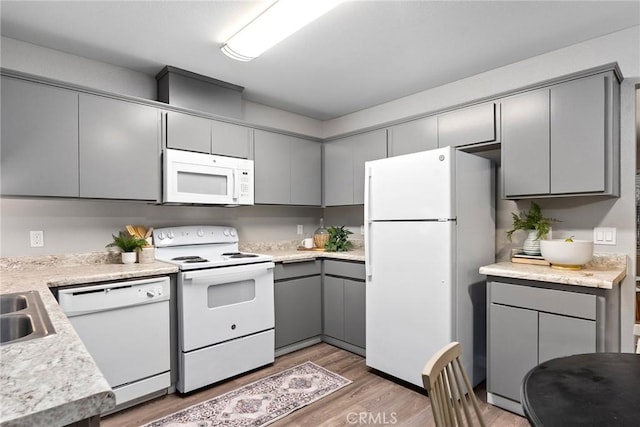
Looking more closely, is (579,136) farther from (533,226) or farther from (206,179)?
(206,179)

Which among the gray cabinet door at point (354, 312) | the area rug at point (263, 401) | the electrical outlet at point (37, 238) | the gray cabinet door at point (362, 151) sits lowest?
the area rug at point (263, 401)

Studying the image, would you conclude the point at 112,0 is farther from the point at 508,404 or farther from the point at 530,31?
Answer: the point at 508,404

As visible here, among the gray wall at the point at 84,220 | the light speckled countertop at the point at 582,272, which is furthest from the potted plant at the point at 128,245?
the light speckled countertop at the point at 582,272

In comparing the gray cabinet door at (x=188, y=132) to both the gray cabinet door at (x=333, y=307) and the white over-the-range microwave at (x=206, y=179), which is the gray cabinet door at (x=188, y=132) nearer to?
the white over-the-range microwave at (x=206, y=179)

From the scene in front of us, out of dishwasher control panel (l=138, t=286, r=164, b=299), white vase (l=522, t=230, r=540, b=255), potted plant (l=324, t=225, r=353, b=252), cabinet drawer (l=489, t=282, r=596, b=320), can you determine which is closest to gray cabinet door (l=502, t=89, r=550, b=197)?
white vase (l=522, t=230, r=540, b=255)

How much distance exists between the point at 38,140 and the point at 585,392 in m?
2.91

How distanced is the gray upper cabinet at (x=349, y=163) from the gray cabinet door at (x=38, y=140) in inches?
88.2

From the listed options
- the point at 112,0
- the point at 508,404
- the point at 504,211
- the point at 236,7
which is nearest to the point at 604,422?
the point at 508,404

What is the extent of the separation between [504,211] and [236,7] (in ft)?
7.80

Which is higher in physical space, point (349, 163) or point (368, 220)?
point (349, 163)

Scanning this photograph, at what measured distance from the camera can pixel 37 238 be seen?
2.43 metres

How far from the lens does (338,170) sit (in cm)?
370

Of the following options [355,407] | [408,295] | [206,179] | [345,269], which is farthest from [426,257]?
[206,179]

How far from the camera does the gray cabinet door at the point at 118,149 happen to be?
93.5 inches
